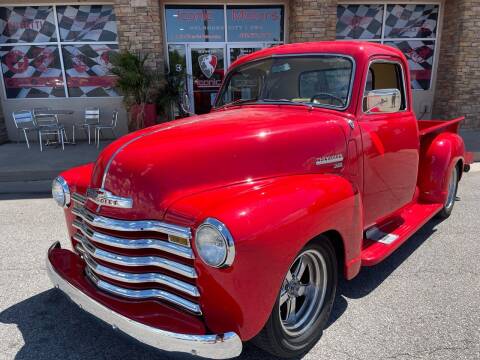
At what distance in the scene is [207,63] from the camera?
10.6m

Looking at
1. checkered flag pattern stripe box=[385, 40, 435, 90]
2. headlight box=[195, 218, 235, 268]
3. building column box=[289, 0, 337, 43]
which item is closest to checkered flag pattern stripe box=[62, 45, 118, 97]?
building column box=[289, 0, 337, 43]

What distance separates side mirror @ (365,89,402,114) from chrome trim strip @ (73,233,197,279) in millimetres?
1959

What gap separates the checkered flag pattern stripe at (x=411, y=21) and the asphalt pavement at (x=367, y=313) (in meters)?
8.82

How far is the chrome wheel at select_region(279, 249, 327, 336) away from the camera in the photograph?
7.62 ft

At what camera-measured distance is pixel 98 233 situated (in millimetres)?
2189

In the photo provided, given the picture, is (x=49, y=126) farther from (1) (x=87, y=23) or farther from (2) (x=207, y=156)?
(2) (x=207, y=156)

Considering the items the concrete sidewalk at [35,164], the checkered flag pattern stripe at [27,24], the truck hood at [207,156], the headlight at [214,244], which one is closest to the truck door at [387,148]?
the truck hood at [207,156]

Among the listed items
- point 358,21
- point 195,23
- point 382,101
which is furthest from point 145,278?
point 358,21

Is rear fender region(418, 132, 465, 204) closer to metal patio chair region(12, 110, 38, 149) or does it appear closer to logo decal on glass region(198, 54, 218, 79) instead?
logo decal on glass region(198, 54, 218, 79)

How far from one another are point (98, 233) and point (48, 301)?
1280 millimetres

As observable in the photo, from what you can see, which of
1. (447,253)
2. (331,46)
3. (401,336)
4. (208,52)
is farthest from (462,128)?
(401,336)

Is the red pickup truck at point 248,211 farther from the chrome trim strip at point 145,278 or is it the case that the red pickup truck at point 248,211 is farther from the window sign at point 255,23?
the window sign at point 255,23

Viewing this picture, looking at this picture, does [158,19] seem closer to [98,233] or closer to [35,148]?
[35,148]

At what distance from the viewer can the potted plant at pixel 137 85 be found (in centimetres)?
888
